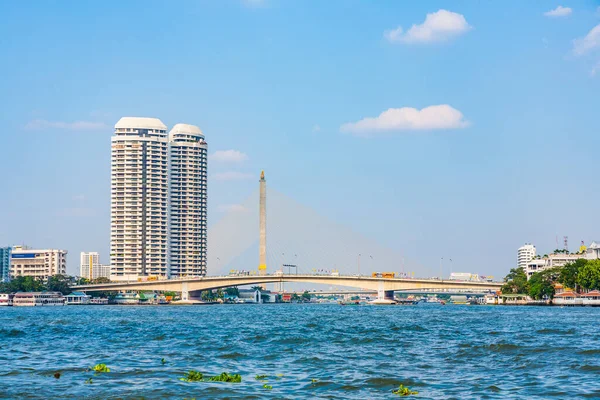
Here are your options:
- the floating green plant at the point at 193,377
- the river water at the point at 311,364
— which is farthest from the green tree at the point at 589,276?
the floating green plant at the point at 193,377

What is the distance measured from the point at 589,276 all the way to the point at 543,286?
18314mm

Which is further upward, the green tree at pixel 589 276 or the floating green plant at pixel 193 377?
the green tree at pixel 589 276

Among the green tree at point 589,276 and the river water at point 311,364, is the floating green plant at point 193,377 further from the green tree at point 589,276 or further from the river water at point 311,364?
the green tree at point 589,276

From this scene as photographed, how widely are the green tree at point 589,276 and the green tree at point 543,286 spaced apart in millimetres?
12523

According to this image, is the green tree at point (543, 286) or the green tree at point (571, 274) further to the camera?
the green tree at point (543, 286)

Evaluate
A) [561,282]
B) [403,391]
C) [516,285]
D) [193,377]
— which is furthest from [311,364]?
[516,285]

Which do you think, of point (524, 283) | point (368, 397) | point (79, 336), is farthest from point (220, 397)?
point (524, 283)

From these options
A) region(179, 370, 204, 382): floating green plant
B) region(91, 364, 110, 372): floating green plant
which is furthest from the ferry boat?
region(179, 370, 204, 382): floating green plant

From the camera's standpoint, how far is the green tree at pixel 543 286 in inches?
6634

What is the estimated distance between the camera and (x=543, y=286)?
170375mm

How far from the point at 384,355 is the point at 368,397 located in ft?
45.7

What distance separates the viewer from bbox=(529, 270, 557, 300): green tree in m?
168

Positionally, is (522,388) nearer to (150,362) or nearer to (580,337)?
(150,362)

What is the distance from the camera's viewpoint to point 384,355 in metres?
39.2
